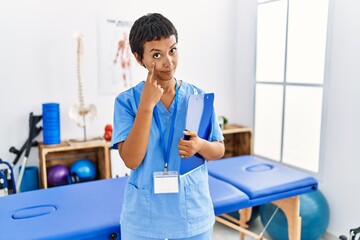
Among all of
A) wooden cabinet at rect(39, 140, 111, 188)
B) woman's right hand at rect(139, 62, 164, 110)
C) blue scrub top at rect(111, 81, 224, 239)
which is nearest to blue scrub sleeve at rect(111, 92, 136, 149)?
blue scrub top at rect(111, 81, 224, 239)

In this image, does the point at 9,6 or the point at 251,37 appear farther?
the point at 251,37

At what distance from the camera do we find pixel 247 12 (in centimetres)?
362

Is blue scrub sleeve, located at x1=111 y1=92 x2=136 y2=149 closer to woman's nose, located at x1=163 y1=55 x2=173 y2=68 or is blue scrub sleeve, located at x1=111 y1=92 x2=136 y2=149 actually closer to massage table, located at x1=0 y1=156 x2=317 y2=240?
woman's nose, located at x1=163 y1=55 x2=173 y2=68

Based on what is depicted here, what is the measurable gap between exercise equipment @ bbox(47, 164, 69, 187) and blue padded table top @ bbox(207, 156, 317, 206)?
4.11 ft

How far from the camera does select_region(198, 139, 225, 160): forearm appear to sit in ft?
3.80

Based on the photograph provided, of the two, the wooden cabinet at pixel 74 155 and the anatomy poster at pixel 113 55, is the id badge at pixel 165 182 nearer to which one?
the wooden cabinet at pixel 74 155

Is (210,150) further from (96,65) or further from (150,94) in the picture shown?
(96,65)

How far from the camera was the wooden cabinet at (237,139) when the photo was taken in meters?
3.57

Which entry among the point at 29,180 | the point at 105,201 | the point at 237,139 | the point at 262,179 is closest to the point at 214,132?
the point at 105,201

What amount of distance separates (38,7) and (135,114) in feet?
7.19

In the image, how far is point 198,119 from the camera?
1.17m

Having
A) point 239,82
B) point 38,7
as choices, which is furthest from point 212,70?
point 38,7

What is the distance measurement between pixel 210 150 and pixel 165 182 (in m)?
0.19

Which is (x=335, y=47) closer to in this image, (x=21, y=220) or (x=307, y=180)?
(x=307, y=180)
